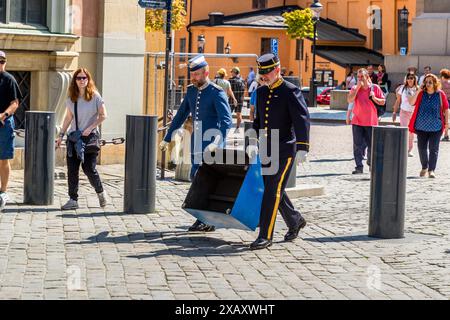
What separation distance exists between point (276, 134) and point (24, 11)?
22.7 feet

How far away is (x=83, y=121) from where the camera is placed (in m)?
13.5

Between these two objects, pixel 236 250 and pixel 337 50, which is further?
pixel 337 50

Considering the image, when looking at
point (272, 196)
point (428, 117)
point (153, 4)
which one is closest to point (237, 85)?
point (428, 117)

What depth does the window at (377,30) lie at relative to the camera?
239ft

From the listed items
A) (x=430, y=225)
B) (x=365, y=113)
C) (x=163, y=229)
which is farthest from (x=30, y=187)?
(x=365, y=113)

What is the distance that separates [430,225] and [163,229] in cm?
283

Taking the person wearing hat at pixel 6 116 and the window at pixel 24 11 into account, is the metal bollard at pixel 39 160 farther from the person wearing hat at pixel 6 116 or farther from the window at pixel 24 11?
the window at pixel 24 11

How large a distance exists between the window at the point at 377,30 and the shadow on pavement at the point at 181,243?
62404mm

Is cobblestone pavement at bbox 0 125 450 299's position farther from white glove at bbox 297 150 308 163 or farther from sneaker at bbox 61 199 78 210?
white glove at bbox 297 150 308 163

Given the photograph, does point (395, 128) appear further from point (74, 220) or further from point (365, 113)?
point (365, 113)

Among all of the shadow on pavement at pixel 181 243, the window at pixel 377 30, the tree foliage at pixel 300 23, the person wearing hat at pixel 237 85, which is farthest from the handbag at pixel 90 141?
the window at pixel 377 30

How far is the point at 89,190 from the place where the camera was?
1517cm

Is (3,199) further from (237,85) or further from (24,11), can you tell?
(237,85)

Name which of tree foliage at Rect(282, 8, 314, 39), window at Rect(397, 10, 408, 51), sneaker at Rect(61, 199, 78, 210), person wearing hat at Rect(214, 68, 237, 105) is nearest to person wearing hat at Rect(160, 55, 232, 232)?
sneaker at Rect(61, 199, 78, 210)
